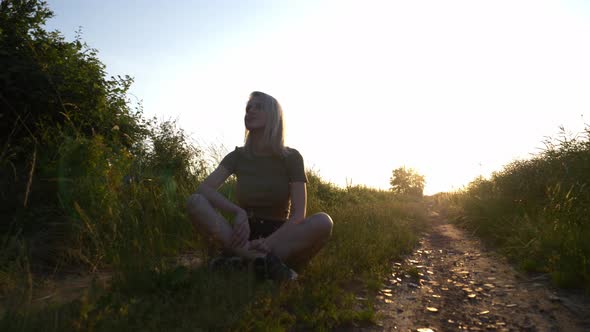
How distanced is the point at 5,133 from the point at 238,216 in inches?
200

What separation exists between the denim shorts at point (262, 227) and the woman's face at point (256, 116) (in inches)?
34.6

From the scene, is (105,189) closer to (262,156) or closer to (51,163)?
(51,163)

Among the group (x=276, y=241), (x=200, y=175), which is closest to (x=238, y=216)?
(x=276, y=241)

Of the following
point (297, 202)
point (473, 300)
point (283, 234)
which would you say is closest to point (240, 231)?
point (283, 234)

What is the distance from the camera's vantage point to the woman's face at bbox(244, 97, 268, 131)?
3314 mm

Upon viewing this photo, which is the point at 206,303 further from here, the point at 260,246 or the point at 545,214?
the point at 545,214

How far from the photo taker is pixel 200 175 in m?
6.30

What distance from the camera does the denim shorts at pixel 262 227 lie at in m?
3.26

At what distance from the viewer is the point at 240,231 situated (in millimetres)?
2863

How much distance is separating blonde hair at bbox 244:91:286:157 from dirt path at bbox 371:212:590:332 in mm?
1599

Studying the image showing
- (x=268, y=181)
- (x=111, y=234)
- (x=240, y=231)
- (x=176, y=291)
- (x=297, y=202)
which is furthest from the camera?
(x=111, y=234)

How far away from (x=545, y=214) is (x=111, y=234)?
5.31 m

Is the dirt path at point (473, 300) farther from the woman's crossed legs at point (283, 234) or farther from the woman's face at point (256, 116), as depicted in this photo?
the woman's face at point (256, 116)

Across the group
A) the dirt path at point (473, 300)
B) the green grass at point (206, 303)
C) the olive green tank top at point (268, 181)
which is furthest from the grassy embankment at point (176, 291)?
the olive green tank top at point (268, 181)
